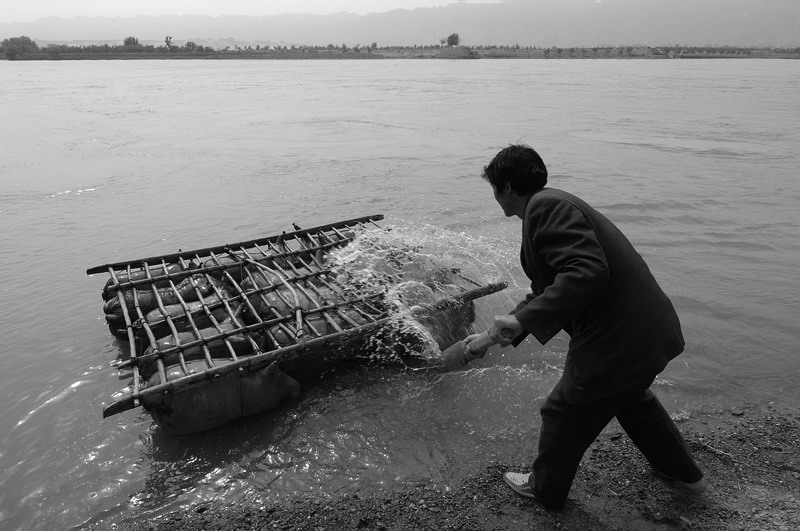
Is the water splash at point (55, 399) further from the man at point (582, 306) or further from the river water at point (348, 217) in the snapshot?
the man at point (582, 306)

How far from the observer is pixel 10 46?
218 ft

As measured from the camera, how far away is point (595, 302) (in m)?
2.69

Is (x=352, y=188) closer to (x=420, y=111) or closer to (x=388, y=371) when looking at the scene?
(x=388, y=371)

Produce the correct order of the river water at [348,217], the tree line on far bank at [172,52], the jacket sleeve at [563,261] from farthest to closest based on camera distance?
the tree line on far bank at [172,52], the river water at [348,217], the jacket sleeve at [563,261]

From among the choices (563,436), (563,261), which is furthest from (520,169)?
(563,436)

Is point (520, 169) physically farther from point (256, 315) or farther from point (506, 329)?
point (256, 315)

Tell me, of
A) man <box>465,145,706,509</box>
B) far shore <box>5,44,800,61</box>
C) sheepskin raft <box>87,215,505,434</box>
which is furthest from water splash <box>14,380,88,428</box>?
far shore <box>5,44,800,61</box>

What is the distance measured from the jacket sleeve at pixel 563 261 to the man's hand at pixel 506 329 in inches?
5.4

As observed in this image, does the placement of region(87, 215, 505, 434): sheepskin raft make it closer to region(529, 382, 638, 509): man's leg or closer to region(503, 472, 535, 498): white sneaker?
region(503, 472, 535, 498): white sneaker

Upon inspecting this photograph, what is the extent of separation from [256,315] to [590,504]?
2.84 m

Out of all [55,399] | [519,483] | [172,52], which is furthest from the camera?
[172,52]

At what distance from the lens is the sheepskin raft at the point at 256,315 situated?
13.6 ft

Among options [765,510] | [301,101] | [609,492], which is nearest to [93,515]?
[609,492]

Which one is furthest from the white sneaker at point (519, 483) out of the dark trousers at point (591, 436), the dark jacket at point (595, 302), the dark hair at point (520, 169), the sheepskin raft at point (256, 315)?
the dark hair at point (520, 169)
